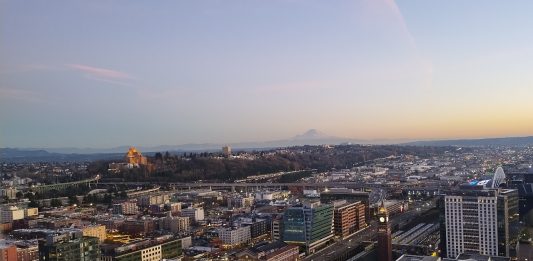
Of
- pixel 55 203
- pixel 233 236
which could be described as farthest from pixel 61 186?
pixel 233 236

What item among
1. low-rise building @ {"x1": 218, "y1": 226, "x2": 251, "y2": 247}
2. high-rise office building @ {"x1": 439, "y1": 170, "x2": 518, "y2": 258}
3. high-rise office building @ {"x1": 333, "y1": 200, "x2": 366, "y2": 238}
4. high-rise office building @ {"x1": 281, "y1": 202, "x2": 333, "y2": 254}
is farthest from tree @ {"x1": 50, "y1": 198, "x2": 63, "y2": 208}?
high-rise office building @ {"x1": 439, "y1": 170, "x2": 518, "y2": 258}

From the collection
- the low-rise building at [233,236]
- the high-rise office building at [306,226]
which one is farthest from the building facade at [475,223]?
the low-rise building at [233,236]

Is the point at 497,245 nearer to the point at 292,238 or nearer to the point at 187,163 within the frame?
the point at 292,238

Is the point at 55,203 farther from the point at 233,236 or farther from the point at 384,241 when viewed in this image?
the point at 384,241

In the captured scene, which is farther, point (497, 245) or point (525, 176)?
point (525, 176)

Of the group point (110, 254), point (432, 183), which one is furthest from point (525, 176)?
point (110, 254)

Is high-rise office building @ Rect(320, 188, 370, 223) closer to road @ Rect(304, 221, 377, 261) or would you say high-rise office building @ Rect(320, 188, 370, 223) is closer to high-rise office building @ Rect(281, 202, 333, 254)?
road @ Rect(304, 221, 377, 261)
